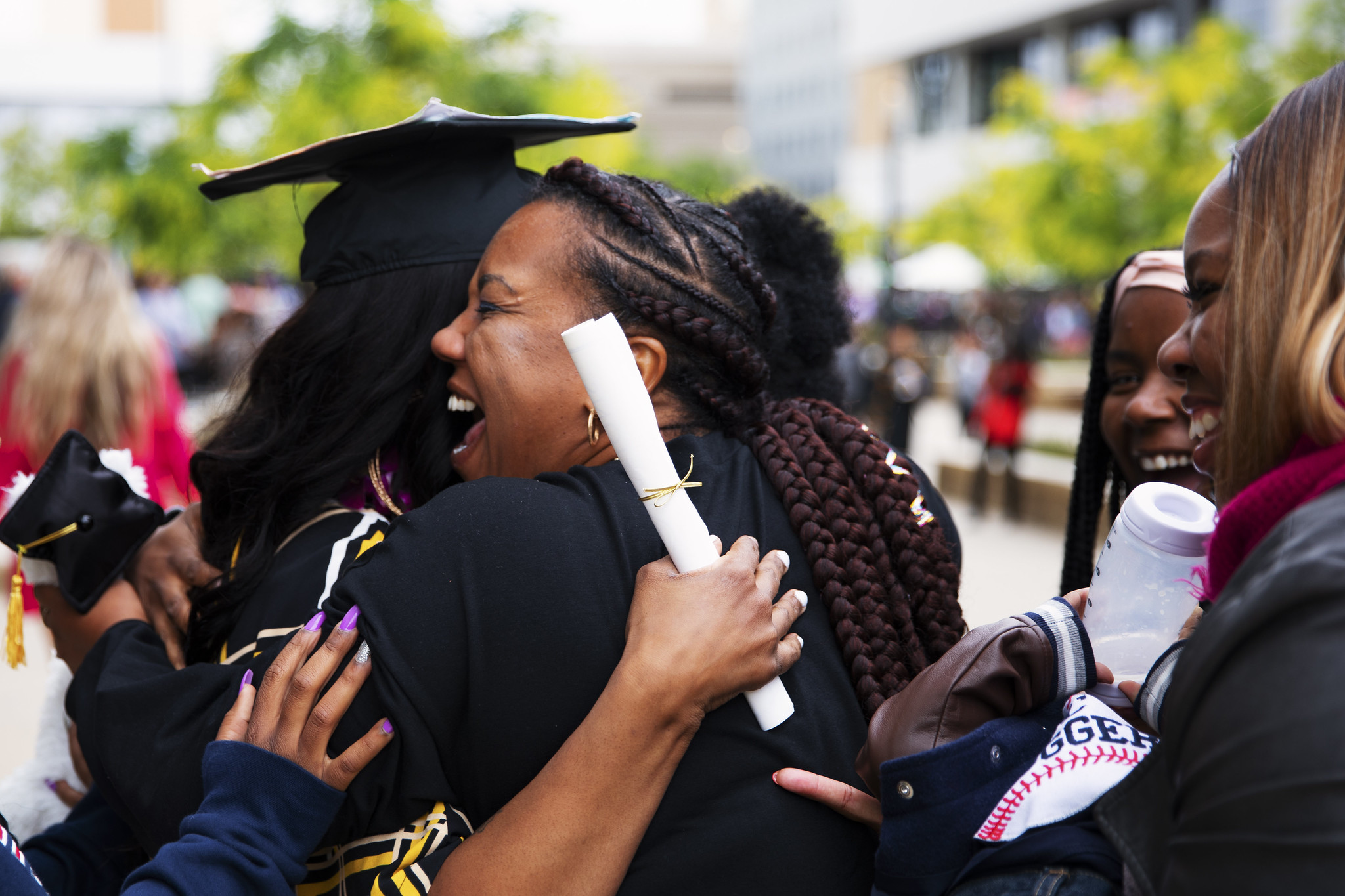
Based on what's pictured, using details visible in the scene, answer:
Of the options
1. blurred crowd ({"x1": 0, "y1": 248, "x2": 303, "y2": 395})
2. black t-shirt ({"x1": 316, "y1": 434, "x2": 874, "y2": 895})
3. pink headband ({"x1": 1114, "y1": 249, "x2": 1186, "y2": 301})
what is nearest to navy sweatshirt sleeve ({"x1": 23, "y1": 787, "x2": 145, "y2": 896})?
black t-shirt ({"x1": 316, "y1": 434, "x2": 874, "y2": 895})

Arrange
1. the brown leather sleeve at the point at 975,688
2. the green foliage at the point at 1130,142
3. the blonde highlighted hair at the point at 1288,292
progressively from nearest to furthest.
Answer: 1. the blonde highlighted hair at the point at 1288,292
2. the brown leather sleeve at the point at 975,688
3. the green foliage at the point at 1130,142

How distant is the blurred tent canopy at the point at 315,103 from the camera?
13.0 metres

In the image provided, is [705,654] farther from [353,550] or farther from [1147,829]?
[353,550]

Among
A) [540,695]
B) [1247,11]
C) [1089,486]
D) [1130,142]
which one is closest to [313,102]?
[1130,142]

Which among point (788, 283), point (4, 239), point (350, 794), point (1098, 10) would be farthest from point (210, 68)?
point (4, 239)

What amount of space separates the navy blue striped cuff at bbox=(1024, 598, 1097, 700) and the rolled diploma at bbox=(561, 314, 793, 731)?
0.40 m

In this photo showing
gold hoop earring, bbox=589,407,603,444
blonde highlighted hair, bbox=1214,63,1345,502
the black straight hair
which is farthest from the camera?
the black straight hair

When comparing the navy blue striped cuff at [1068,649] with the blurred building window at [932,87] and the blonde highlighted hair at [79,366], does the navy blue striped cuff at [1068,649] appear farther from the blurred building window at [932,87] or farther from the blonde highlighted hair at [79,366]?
the blurred building window at [932,87]

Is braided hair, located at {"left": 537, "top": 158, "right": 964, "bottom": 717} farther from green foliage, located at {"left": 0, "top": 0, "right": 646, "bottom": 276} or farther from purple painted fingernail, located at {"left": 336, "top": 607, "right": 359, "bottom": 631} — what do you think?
green foliage, located at {"left": 0, "top": 0, "right": 646, "bottom": 276}

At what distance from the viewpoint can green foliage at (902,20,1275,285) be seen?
14078mm

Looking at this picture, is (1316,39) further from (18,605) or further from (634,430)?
(18,605)

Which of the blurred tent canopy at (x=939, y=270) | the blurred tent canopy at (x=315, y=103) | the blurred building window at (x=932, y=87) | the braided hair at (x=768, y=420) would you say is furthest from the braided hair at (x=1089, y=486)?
the blurred building window at (x=932, y=87)

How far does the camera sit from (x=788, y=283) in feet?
10.0

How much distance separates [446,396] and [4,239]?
171ft
